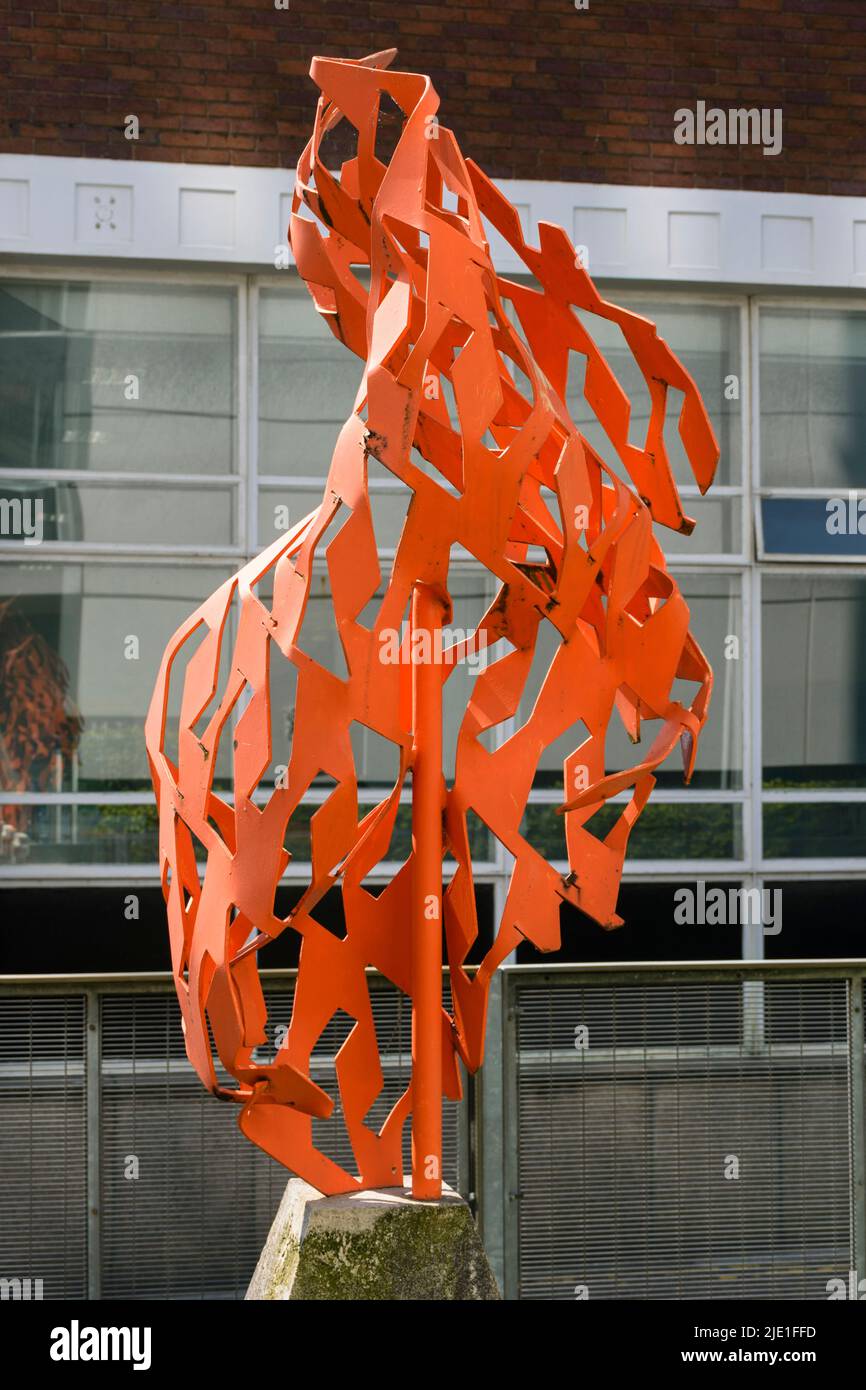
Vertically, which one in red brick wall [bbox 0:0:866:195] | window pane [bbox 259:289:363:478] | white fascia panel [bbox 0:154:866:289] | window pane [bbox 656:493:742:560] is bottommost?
window pane [bbox 656:493:742:560]

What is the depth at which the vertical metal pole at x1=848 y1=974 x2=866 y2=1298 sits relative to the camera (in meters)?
5.66

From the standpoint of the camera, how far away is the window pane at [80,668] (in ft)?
27.9

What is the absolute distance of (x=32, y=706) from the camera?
28.0 feet

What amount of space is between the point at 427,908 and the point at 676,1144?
2.01 m

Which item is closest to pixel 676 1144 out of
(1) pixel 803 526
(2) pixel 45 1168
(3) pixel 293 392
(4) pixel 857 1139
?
(4) pixel 857 1139

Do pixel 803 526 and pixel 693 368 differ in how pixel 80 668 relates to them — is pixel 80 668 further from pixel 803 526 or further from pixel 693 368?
pixel 803 526

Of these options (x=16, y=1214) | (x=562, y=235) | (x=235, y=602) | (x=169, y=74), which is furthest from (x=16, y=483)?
(x=562, y=235)

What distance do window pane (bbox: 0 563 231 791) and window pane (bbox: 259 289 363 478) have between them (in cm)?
91

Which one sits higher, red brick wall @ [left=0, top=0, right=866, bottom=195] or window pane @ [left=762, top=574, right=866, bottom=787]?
red brick wall @ [left=0, top=0, right=866, bottom=195]

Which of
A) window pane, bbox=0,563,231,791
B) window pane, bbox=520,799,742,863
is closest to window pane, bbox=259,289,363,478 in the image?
window pane, bbox=0,563,231,791

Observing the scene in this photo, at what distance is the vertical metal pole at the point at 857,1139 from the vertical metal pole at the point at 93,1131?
264 centimetres

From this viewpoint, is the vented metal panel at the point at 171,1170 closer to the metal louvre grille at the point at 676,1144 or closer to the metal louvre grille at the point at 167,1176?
the metal louvre grille at the point at 167,1176

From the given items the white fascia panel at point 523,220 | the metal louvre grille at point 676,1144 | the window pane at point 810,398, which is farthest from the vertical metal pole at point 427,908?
the window pane at point 810,398

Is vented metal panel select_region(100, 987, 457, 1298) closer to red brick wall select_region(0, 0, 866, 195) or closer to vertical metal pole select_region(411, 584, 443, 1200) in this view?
vertical metal pole select_region(411, 584, 443, 1200)
